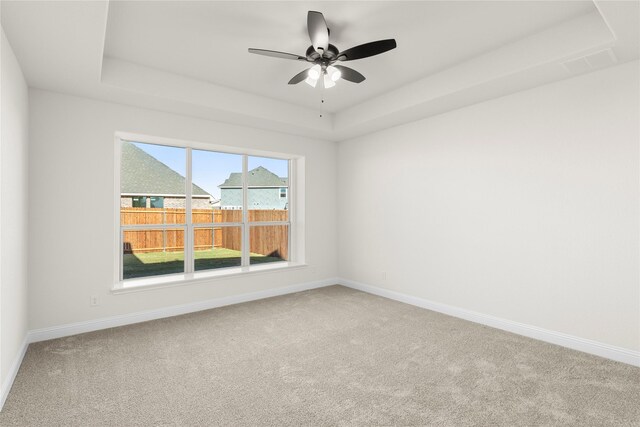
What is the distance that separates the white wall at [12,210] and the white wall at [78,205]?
0.19 meters

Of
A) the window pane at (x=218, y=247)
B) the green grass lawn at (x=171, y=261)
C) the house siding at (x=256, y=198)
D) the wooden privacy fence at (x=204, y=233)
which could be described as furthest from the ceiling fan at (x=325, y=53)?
the green grass lawn at (x=171, y=261)

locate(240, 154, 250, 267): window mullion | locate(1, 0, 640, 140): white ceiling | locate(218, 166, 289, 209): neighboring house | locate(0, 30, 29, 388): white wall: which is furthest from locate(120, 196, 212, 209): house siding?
locate(1, 0, 640, 140): white ceiling

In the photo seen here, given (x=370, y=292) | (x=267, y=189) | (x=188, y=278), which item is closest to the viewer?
(x=188, y=278)

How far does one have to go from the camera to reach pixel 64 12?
2.02 meters

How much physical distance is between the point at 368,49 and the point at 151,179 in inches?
122

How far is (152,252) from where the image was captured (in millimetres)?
4148

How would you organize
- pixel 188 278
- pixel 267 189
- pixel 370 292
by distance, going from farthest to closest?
pixel 267 189 < pixel 370 292 < pixel 188 278

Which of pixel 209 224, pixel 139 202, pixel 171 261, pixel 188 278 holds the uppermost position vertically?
pixel 139 202

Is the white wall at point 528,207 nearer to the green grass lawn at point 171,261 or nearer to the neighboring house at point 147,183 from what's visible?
the green grass lawn at point 171,261

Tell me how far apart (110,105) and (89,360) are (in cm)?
260

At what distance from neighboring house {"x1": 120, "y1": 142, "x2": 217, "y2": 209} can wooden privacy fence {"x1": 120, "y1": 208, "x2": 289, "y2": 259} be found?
10 centimetres

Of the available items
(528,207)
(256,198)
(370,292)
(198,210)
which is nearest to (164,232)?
(198,210)

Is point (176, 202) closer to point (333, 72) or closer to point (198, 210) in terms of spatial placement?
point (198, 210)

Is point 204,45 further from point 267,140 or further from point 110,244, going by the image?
point 110,244
